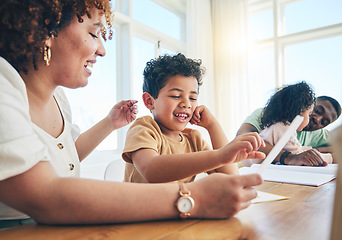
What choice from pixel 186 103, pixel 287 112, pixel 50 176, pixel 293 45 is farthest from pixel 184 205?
pixel 293 45

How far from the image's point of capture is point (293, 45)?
4.29 m

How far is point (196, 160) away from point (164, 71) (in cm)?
56

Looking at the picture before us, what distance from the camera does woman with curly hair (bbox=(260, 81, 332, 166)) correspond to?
195cm

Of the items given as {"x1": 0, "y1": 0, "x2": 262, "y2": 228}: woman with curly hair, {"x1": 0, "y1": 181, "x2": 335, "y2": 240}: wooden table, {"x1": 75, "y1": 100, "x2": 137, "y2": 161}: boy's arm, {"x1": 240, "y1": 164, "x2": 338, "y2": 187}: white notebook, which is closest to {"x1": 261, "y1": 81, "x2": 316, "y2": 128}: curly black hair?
{"x1": 240, "y1": 164, "x2": 338, "y2": 187}: white notebook

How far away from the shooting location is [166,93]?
1.18 metres

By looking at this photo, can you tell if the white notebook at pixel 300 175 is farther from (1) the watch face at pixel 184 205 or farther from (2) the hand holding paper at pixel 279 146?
(1) the watch face at pixel 184 205

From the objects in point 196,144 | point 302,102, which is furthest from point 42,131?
point 302,102

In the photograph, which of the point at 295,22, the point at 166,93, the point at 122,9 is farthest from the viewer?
the point at 295,22

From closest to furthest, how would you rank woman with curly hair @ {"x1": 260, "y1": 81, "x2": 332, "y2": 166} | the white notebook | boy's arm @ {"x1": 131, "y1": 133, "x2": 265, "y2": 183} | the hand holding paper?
the hand holding paper → boy's arm @ {"x1": 131, "y1": 133, "x2": 265, "y2": 183} → the white notebook → woman with curly hair @ {"x1": 260, "y1": 81, "x2": 332, "y2": 166}

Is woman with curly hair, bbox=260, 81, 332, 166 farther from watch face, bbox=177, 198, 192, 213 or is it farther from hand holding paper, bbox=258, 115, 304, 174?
watch face, bbox=177, 198, 192, 213

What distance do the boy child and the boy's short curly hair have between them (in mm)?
429

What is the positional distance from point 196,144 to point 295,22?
3.90 metres

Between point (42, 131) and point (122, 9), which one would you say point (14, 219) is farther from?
point (122, 9)

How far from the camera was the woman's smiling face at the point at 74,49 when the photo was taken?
2.66 ft
